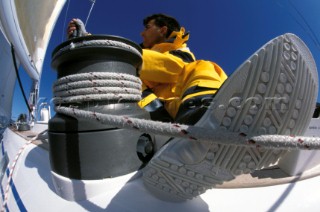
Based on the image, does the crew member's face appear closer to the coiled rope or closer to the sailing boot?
the coiled rope

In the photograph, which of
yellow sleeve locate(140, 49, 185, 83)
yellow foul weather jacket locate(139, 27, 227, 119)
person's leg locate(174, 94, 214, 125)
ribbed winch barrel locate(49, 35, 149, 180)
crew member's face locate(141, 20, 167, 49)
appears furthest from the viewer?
crew member's face locate(141, 20, 167, 49)

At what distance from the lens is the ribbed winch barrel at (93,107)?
47 cm

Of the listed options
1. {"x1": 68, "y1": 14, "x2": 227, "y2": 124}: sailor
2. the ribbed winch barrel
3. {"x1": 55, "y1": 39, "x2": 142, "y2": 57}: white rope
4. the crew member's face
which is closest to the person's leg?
{"x1": 68, "y1": 14, "x2": 227, "y2": 124}: sailor

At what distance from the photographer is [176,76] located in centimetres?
86

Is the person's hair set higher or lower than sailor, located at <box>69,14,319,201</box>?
higher

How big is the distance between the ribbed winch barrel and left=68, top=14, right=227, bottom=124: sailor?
155mm

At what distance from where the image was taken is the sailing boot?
30 cm

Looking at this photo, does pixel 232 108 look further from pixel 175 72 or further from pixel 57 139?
pixel 175 72

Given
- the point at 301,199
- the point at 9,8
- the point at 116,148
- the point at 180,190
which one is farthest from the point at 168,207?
the point at 9,8

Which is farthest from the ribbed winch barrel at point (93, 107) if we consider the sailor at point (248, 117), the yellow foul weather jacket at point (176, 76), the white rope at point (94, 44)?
the yellow foul weather jacket at point (176, 76)

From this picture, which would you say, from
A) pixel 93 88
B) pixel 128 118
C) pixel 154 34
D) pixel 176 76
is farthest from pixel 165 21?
pixel 128 118

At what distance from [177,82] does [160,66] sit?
11 cm

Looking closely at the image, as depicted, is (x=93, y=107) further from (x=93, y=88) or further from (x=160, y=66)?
(x=160, y=66)

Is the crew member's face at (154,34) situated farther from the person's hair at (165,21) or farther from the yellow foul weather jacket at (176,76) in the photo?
the yellow foul weather jacket at (176,76)
